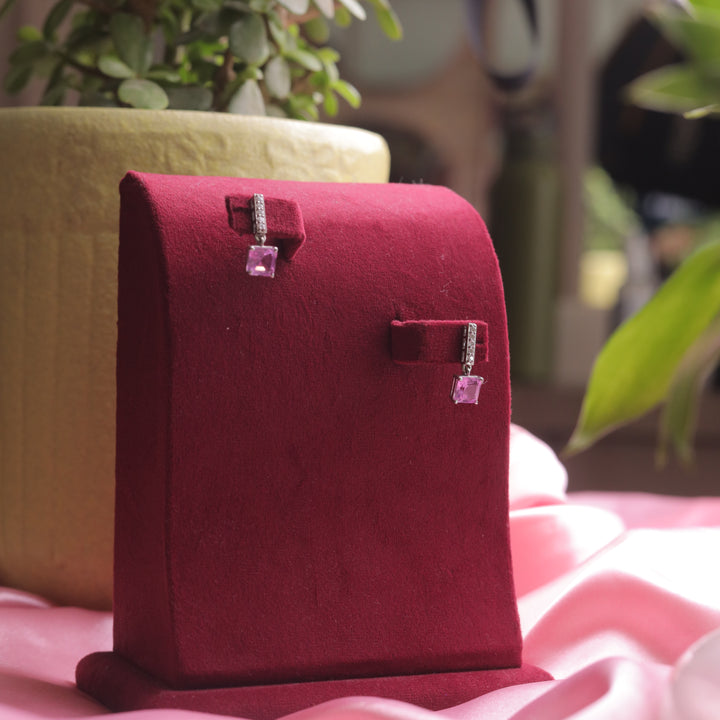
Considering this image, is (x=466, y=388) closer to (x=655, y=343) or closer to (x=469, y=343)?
(x=469, y=343)

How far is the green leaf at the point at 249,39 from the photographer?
0.61 metres

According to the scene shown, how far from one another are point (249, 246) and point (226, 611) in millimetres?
151

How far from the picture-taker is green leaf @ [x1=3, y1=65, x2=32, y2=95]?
675 mm

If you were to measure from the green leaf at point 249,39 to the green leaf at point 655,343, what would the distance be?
358 millimetres

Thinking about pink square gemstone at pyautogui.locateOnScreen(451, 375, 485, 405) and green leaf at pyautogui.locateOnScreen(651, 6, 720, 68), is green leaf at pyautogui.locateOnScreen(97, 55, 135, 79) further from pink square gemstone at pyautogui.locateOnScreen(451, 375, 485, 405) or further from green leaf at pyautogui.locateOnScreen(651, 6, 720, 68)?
green leaf at pyautogui.locateOnScreen(651, 6, 720, 68)

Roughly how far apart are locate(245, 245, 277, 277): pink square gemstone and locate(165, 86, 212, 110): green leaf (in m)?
0.22

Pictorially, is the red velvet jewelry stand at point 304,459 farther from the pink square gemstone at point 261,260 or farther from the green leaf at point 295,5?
the green leaf at point 295,5

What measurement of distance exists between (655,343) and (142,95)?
394 mm

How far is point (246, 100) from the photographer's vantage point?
63 centimetres

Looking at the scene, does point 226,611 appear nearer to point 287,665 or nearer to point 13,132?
point 287,665

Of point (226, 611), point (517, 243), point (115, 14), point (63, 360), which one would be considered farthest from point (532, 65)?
point (517, 243)

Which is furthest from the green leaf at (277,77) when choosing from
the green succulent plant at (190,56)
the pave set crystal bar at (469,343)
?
the pave set crystal bar at (469,343)

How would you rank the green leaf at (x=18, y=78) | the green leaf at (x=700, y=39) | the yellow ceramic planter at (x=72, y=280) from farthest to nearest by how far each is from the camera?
the green leaf at (x=18, y=78) < the yellow ceramic planter at (x=72, y=280) < the green leaf at (x=700, y=39)

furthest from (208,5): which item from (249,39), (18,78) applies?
(18,78)
